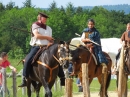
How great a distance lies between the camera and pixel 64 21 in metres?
104

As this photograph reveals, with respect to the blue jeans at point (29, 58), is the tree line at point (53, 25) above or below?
below

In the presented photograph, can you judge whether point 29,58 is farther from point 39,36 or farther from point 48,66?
point 39,36

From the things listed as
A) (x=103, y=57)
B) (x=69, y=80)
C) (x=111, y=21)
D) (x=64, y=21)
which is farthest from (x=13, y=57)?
(x=69, y=80)

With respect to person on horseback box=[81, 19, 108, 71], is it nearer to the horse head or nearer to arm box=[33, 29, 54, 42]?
arm box=[33, 29, 54, 42]

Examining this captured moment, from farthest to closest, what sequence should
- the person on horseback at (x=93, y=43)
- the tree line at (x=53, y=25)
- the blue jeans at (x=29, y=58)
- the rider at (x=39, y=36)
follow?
the tree line at (x=53, y=25)
the person on horseback at (x=93, y=43)
the blue jeans at (x=29, y=58)
the rider at (x=39, y=36)

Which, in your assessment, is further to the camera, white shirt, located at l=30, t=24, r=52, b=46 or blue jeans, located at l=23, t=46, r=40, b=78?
blue jeans, located at l=23, t=46, r=40, b=78

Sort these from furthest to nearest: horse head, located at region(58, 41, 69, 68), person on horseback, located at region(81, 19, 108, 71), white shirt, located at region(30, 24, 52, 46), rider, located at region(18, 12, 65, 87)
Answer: person on horseback, located at region(81, 19, 108, 71) < white shirt, located at region(30, 24, 52, 46) < rider, located at region(18, 12, 65, 87) < horse head, located at region(58, 41, 69, 68)

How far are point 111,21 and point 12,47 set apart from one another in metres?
31.4

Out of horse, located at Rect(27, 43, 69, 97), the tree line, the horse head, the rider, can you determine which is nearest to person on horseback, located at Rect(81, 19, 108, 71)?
the rider

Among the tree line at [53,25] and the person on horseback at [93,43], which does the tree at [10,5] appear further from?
the person on horseback at [93,43]

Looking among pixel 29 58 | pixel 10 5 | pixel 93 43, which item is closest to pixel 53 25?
pixel 10 5

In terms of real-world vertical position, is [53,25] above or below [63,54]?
below

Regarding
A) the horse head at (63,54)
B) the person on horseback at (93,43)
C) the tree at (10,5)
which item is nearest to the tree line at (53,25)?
the tree at (10,5)

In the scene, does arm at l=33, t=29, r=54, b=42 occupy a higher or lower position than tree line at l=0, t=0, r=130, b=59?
higher
